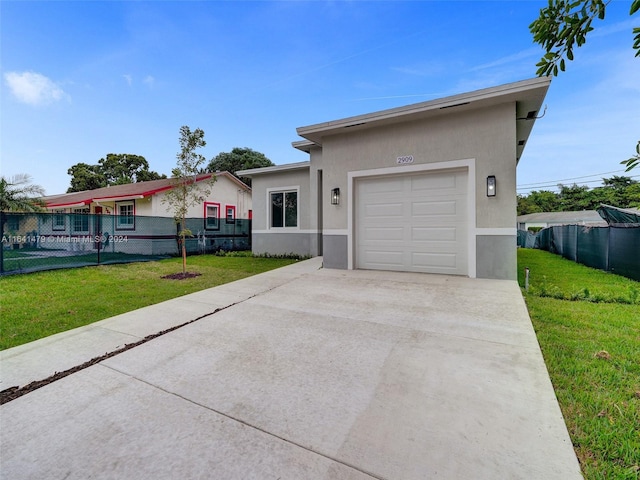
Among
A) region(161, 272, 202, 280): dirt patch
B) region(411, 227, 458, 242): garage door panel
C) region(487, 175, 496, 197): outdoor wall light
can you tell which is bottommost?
region(161, 272, 202, 280): dirt patch

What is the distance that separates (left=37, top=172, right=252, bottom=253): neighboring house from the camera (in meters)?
10.2

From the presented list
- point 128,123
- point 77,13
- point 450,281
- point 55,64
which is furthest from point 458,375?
point 128,123

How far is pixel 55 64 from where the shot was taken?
9.58m

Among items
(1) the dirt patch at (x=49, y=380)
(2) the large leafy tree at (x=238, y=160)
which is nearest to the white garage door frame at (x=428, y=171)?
(1) the dirt patch at (x=49, y=380)

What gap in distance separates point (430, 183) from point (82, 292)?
7.60 m

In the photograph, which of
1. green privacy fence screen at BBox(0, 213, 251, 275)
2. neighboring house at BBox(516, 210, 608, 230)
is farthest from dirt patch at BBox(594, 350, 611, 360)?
neighboring house at BBox(516, 210, 608, 230)

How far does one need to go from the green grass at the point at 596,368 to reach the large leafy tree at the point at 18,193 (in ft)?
49.8

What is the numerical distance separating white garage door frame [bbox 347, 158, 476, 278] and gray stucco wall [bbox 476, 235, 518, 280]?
12cm

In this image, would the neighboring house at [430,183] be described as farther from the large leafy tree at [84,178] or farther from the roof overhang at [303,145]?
the large leafy tree at [84,178]

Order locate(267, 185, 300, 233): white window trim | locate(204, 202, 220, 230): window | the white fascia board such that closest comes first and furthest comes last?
the white fascia board < locate(267, 185, 300, 233): white window trim < locate(204, 202, 220, 230): window

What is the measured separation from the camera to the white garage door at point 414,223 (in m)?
6.23

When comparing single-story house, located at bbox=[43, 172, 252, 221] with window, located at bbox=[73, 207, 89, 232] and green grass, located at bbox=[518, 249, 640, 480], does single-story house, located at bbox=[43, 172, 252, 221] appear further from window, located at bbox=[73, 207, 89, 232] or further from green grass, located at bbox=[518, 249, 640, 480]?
green grass, located at bbox=[518, 249, 640, 480]

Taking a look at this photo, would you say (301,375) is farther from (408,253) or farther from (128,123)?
(128,123)

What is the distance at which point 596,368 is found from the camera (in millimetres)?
2730
